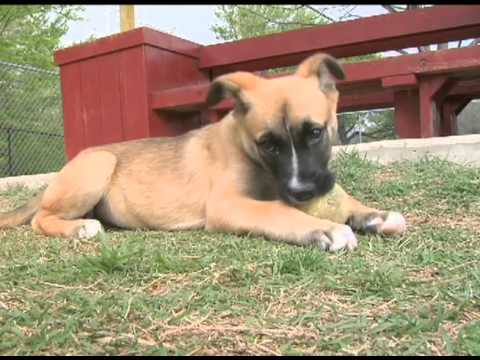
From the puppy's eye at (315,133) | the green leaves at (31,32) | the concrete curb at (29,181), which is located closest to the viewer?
the puppy's eye at (315,133)

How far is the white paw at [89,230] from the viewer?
12.3ft

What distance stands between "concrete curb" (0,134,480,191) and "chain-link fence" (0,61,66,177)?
10705 millimetres

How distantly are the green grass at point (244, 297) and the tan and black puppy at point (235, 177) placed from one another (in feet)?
0.61

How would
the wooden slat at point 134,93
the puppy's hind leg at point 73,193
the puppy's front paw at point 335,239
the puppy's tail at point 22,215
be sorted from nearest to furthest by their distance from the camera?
1. the puppy's front paw at point 335,239
2. the puppy's hind leg at point 73,193
3. the puppy's tail at point 22,215
4. the wooden slat at point 134,93

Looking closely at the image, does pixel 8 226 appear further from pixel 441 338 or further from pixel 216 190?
pixel 441 338

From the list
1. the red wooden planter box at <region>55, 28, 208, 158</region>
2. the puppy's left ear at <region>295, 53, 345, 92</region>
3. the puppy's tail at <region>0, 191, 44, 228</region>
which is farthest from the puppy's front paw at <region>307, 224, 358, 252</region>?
the red wooden planter box at <region>55, 28, 208, 158</region>

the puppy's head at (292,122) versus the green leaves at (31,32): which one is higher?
the green leaves at (31,32)

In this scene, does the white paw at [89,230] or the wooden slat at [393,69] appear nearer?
the white paw at [89,230]

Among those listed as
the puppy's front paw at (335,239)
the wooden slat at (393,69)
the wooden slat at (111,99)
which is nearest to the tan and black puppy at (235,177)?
the puppy's front paw at (335,239)

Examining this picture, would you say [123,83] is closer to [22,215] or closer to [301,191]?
[22,215]

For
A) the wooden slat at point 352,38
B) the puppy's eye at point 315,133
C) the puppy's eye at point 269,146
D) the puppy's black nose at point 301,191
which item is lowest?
the puppy's black nose at point 301,191

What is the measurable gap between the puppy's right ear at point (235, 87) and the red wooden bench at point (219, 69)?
2607 mm

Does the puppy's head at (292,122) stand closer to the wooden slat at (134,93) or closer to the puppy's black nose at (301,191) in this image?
the puppy's black nose at (301,191)

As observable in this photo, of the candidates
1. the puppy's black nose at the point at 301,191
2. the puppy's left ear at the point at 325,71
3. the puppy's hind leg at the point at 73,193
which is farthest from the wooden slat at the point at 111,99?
the puppy's black nose at the point at 301,191
